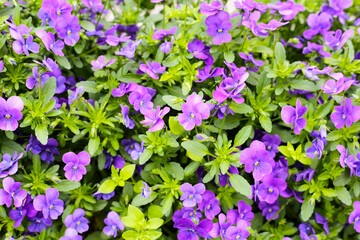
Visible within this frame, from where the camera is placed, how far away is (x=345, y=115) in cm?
226

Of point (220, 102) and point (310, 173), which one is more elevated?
point (220, 102)

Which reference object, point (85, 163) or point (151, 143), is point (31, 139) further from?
point (151, 143)

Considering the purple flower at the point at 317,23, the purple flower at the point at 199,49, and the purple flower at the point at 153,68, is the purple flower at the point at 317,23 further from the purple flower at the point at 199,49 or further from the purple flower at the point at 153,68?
the purple flower at the point at 153,68

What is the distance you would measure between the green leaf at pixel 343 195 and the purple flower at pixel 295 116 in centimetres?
46

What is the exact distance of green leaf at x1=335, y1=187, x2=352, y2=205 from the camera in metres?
2.29

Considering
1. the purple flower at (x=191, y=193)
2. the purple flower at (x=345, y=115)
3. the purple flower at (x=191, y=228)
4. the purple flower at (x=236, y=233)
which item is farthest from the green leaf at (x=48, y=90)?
the purple flower at (x=345, y=115)

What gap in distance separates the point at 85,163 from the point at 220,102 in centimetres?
84

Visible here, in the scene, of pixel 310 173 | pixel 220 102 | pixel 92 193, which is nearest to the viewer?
pixel 220 102

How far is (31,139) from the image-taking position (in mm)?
2275

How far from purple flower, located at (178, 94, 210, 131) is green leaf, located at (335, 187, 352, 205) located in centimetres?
95

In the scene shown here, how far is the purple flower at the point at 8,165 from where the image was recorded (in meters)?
2.15

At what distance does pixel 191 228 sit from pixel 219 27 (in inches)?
45.8

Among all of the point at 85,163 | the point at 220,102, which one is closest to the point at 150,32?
the point at 220,102

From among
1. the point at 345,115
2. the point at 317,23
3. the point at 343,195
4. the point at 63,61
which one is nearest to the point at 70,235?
the point at 63,61
